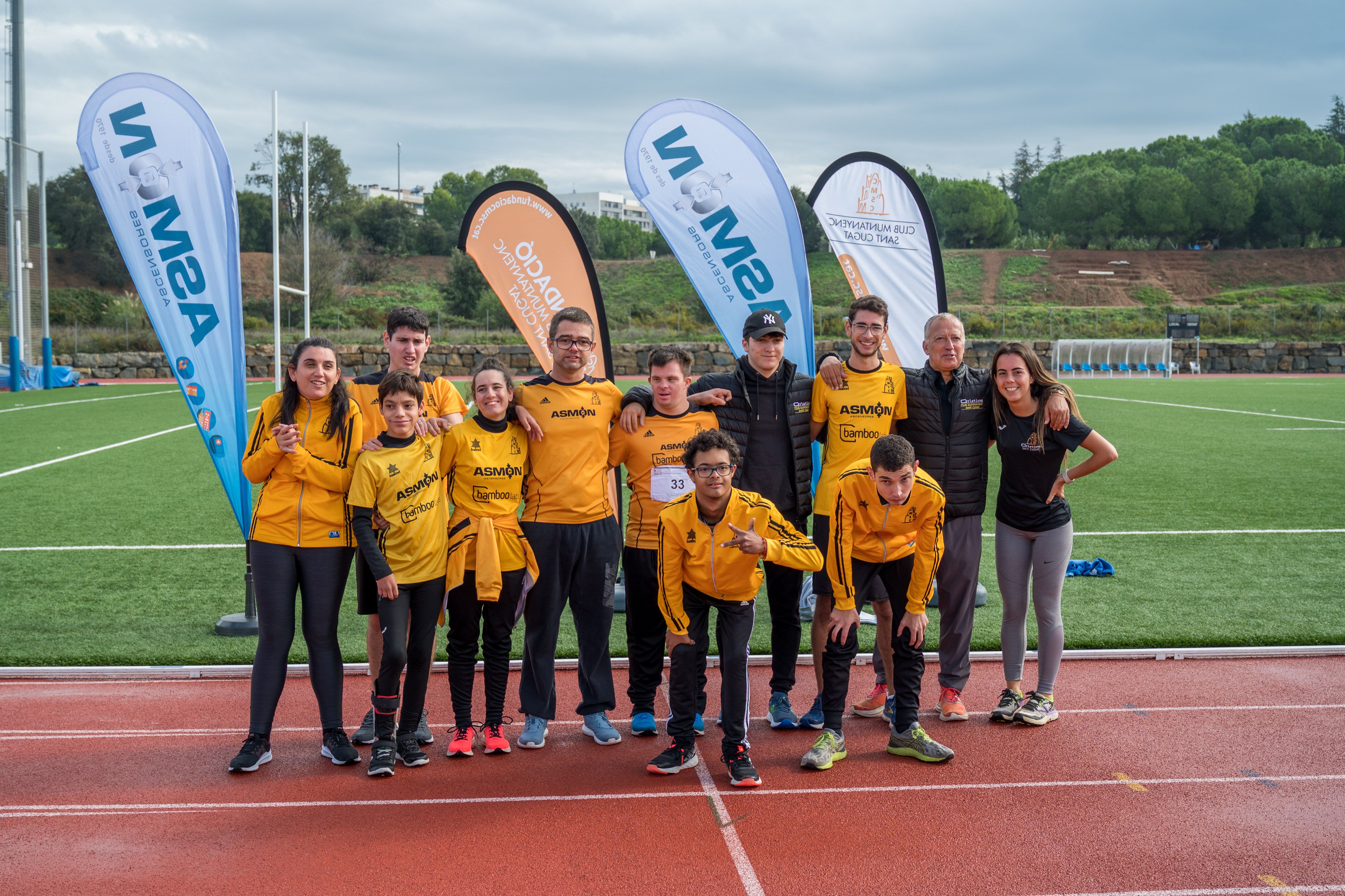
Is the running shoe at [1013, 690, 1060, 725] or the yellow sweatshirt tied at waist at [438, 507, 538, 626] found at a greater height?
the yellow sweatshirt tied at waist at [438, 507, 538, 626]

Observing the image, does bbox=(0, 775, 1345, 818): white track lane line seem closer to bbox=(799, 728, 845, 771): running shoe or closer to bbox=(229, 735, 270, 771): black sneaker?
bbox=(799, 728, 845, 771): running shoe

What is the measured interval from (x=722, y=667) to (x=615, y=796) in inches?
26.8

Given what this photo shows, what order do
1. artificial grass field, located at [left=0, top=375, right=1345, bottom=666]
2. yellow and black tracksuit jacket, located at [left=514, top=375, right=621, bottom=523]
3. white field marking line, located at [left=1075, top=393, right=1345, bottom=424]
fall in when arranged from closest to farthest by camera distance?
yellow and black tracksuit jacket, located at [left=514, top=375, right=621, bottom=523] < artificial grass field, located at [left=0, top=375, right=1345, bottom=666] < white field marking line, located at [left=1075, top=393, right=1345, bottom=424]

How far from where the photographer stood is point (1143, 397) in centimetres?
2614

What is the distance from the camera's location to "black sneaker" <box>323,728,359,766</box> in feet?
13.8

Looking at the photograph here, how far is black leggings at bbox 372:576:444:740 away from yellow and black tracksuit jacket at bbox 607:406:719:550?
3.08 feet

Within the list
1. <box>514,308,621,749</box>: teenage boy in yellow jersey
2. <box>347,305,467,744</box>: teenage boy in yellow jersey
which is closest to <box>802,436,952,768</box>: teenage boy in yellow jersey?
<box>514,308,621,749</box>: teenage boy in yellow jersey

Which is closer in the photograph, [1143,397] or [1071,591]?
[1071,591]

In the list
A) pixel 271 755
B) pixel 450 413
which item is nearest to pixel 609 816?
pixel 271 755

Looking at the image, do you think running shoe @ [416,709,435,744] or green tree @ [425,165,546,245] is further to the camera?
green tree @ [425,165,546,245]

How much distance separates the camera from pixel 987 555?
8414mm

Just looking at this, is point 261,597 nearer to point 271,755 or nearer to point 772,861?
point 271,755

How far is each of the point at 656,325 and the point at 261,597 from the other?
135 feet

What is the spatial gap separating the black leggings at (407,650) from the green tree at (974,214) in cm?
7522
